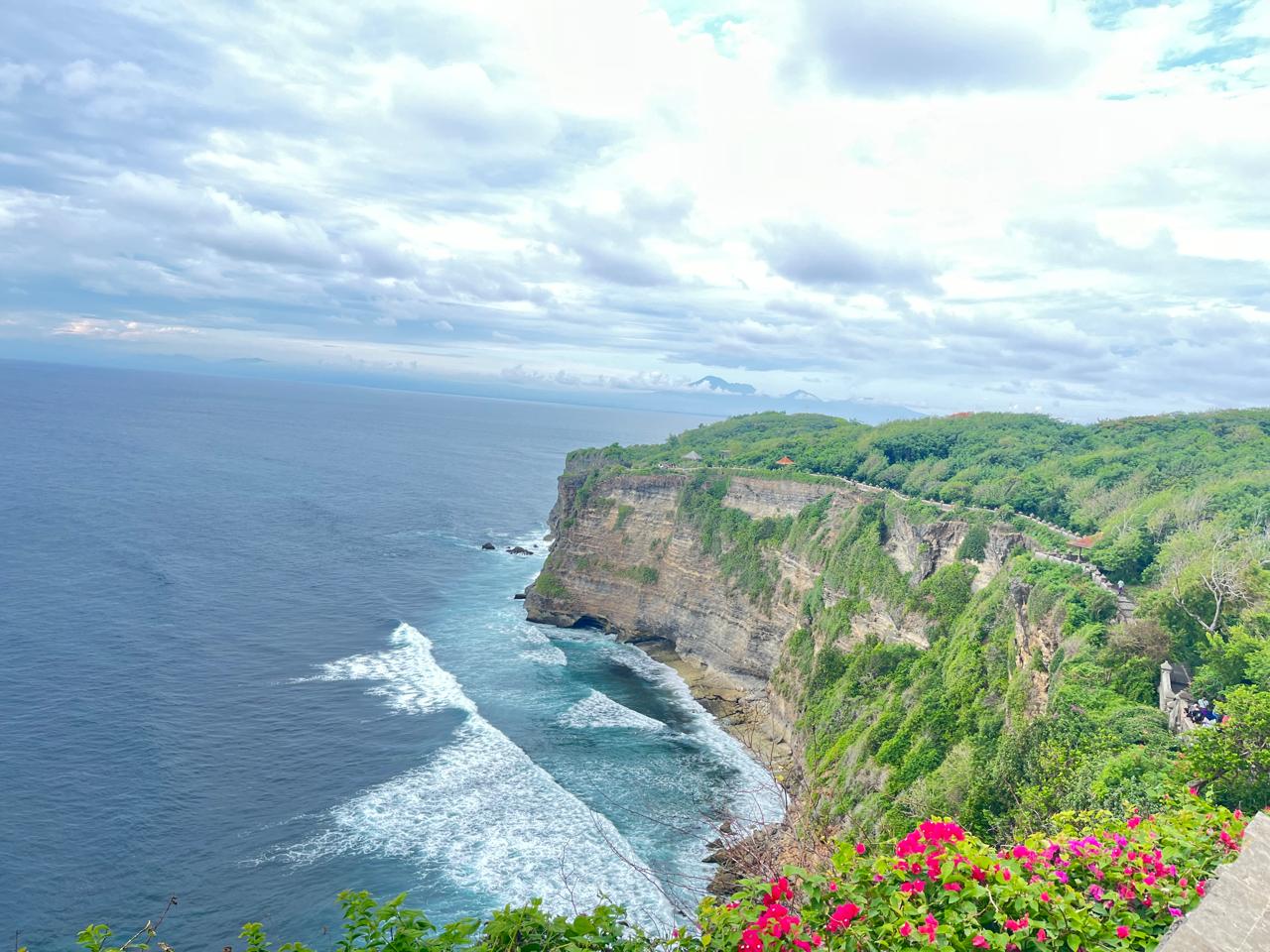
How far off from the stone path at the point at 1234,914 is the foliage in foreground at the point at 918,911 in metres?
1.15

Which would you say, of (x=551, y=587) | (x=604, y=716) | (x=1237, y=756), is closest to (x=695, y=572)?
(x=551, y=587)

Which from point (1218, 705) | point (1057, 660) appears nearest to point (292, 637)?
point (1057, 660)

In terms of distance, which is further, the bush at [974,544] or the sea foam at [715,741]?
the bush at [974,544]

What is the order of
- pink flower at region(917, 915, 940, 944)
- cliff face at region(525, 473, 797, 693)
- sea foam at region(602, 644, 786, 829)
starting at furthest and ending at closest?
cliff face at region(525, 473, 797, 693)
sea foam at region(602, 644, 786, 829)
pink flower at region(917, 915, 940, 944)

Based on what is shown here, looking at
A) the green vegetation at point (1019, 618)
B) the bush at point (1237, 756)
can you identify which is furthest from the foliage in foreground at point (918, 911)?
the bush at point (1237, 756)

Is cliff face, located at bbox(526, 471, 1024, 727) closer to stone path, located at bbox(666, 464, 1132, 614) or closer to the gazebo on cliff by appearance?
the gazebo on cliff

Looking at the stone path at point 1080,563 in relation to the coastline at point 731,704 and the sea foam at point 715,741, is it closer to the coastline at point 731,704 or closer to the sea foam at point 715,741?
the sea foam at point 715,741

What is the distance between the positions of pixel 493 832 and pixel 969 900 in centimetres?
3535

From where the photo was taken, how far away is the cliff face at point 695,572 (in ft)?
183

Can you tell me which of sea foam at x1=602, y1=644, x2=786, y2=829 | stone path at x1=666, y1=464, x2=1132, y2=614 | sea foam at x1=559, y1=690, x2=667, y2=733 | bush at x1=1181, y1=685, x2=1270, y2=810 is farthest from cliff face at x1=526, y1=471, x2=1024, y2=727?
A: bush at x1=1181, y1=685, x2=1270, y2=810

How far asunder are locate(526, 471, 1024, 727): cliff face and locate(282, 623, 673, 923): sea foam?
19368 millimetres

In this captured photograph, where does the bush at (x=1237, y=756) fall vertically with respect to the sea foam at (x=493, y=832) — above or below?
above

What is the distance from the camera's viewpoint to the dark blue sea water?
35.3m

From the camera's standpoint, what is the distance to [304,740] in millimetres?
47500
